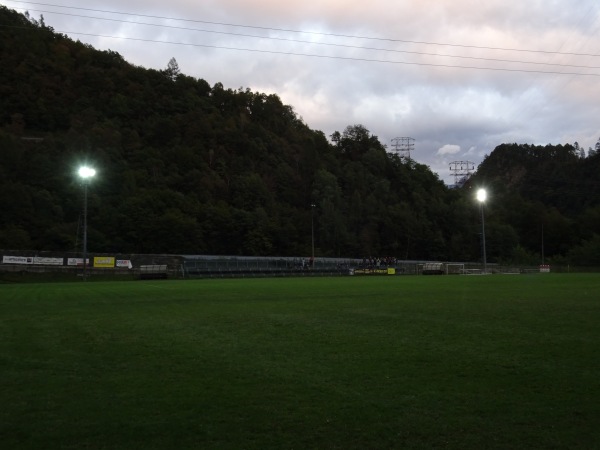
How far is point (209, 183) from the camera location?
365 feet

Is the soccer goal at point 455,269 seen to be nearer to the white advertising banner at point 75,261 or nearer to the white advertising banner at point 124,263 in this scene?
the white advertising banner at point 124,263

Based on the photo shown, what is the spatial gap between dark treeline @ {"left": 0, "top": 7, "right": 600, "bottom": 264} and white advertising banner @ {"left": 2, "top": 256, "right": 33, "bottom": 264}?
30.1 metres

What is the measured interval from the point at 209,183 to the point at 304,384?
10679 cm

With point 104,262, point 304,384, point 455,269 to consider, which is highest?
point 104,262

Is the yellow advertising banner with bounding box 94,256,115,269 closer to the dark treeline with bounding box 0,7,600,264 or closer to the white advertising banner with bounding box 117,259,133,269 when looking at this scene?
the white advertising banner with bounding box 117,259,133,269

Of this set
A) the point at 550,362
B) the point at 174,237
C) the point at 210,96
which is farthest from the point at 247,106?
the point at 550,362

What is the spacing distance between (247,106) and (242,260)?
322ft

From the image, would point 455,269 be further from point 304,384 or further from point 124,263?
point 304,384

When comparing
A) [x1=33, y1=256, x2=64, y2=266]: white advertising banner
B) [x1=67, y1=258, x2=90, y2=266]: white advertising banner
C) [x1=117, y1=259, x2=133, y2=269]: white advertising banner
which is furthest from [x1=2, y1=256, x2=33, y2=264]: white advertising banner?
[x1=117, y1=259, x2=133, y2=269]: white advertising banner

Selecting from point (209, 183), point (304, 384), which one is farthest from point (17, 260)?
point (209, 183)

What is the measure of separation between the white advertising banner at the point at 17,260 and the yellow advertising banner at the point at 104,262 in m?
5.71

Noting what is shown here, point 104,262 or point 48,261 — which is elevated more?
point 48,261

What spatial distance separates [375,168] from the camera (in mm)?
143500

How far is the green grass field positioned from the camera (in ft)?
16.3
